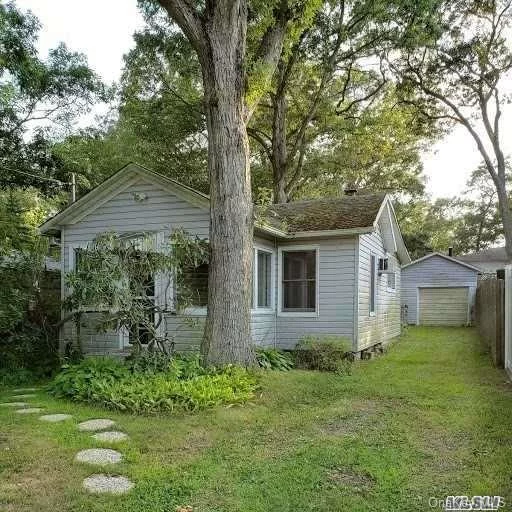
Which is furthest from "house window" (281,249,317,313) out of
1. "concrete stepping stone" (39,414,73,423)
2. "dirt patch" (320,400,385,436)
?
"concrete stepping stone" (39,414,73,423)

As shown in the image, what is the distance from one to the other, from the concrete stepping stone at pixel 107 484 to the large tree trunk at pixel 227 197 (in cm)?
359

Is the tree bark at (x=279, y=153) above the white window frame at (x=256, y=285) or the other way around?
above

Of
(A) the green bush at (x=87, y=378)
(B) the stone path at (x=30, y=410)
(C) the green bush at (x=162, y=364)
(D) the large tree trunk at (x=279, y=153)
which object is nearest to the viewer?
(B) the stone path at (x=30, y=410)

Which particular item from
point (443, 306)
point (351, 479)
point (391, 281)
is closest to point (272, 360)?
point (351, 479)

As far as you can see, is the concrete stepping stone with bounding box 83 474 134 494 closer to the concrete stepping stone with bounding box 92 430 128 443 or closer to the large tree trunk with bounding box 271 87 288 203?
the concrete stepping stone with bounding box 92 430 128 443

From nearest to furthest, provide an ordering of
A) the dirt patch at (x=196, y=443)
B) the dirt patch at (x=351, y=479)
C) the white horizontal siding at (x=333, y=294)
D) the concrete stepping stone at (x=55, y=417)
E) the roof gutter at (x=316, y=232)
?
the dirt patch at (x=351, y=479) → the dirt patch at (x=196, y=443) → the concrete stepping stone at (x=55, y=417) → the roof gutter at (x=316, y=232) → the white horizontal siding at (x=333, y=294)

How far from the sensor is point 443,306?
22.0 metres

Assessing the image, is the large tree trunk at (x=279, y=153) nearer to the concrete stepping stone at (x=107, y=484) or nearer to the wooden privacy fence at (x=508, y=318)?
the wooden privacy fence at (x=508, y=318)

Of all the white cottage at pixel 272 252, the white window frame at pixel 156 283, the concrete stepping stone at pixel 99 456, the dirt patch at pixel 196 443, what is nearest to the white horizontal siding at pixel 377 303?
the white cottage at pixel 272 252

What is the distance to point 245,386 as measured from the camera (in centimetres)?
643

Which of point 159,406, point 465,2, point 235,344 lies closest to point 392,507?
point 159,406

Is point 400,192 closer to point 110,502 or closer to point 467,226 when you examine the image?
point 467,226

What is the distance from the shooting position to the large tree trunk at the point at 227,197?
7.27m

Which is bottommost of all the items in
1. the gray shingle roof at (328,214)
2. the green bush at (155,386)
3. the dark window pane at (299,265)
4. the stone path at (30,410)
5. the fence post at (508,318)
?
the stone path at (30,410)
